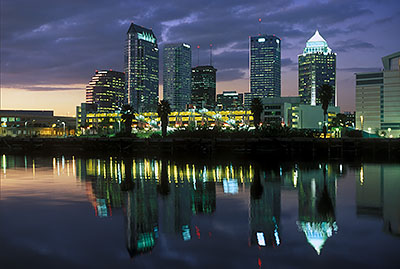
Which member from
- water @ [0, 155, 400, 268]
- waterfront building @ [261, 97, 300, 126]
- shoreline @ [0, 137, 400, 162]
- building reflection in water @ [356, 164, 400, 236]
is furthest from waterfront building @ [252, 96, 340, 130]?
water @ [0, 155, 400, 268]

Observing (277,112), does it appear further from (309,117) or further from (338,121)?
(338,121)

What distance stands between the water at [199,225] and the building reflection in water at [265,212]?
44mm

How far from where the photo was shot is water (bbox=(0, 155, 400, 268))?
13.1m

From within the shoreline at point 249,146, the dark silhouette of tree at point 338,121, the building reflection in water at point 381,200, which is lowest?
the shoreline at point 249,146

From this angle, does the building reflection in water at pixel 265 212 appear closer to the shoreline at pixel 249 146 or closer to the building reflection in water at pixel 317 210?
the building reflection in water at pixel 317 210

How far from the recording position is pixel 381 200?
944 inches

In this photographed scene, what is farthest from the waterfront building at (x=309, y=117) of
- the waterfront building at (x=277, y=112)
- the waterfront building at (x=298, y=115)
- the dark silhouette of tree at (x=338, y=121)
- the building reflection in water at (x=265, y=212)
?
the building reflection in water at (x=265, y=212)

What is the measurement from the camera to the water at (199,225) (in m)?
13.1

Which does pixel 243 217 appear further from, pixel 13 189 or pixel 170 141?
pixel 170 141

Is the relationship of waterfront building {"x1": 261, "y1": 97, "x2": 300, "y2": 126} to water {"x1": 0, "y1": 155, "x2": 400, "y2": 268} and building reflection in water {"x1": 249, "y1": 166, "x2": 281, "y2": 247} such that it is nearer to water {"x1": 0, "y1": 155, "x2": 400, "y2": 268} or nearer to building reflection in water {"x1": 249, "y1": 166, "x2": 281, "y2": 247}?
building reflection in water {"x1": 249, "y1": 166, "x2": 281, "y2": 247}

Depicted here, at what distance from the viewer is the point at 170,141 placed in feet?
299

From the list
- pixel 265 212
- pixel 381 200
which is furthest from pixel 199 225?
pixel 381 200

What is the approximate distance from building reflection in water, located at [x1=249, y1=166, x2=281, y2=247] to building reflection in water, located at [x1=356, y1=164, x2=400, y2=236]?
163 inches

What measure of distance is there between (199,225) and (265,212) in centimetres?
399
